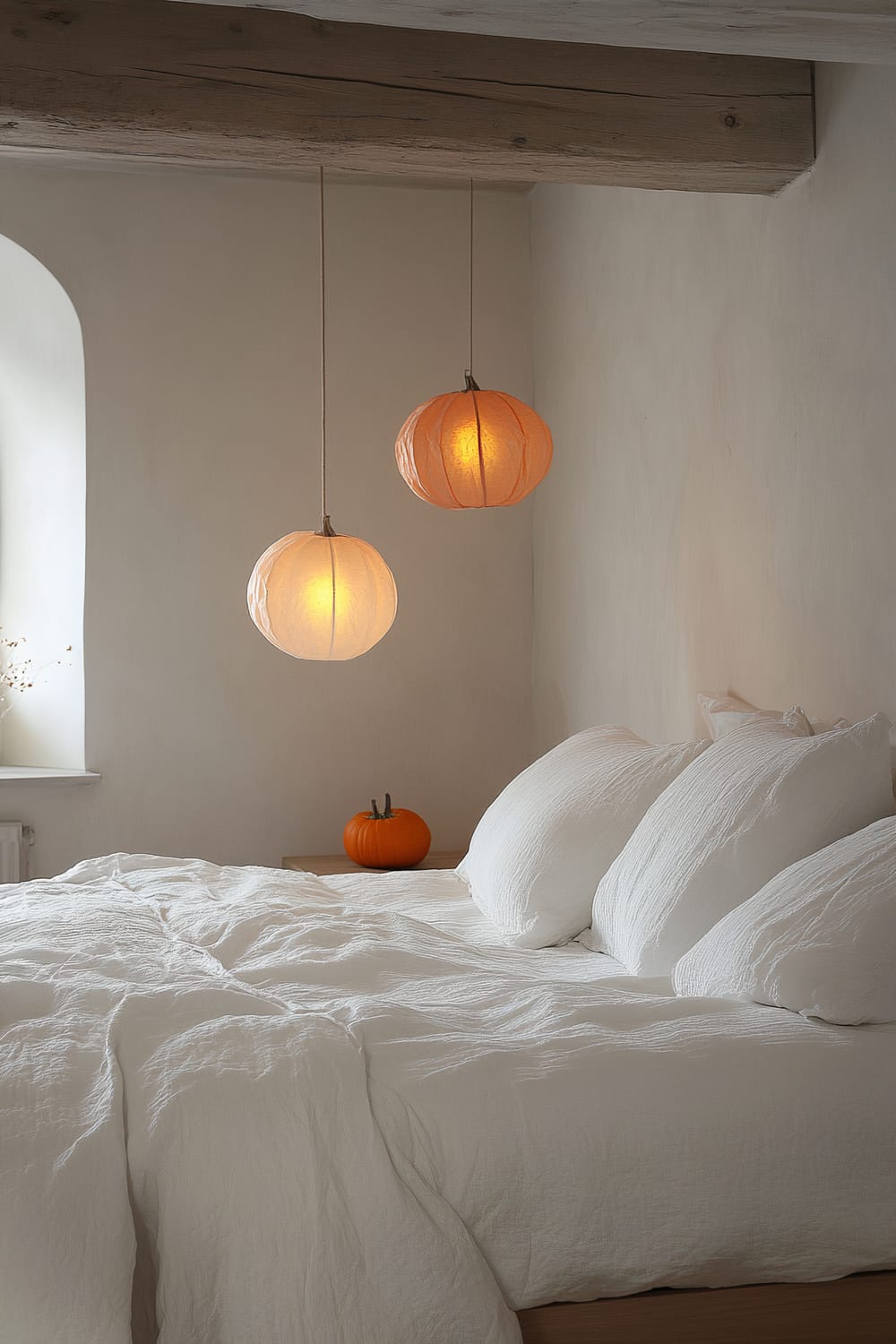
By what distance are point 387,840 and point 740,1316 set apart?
232 centimetres

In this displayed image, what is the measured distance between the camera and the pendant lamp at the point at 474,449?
9.71ft

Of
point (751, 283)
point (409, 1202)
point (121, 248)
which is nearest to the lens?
point (409, 1202)

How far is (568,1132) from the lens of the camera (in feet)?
4.35

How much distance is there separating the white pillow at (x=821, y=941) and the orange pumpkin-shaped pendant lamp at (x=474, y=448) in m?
1.55

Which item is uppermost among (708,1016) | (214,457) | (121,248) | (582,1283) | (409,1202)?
(121,248)

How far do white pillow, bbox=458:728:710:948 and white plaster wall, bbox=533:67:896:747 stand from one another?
366 millimetres

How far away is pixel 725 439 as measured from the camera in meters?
2.75

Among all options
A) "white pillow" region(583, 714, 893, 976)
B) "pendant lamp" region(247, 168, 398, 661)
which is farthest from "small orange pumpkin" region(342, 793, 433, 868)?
"white pillow" region(583, 714, 893, 976)

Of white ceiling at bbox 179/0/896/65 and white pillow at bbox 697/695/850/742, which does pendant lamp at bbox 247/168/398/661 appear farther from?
white ceiling at bbox 179/0/896/65

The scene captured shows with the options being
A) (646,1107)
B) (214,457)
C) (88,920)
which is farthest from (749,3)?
(214,457)

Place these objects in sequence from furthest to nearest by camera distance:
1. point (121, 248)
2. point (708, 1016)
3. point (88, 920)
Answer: point (121, 248)
point (88, 920)
point (708, 1016)

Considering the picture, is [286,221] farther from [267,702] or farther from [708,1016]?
[708,1016]

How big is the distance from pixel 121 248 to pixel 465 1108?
3391 mm

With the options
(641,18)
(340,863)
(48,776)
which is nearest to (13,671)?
(48,776)
